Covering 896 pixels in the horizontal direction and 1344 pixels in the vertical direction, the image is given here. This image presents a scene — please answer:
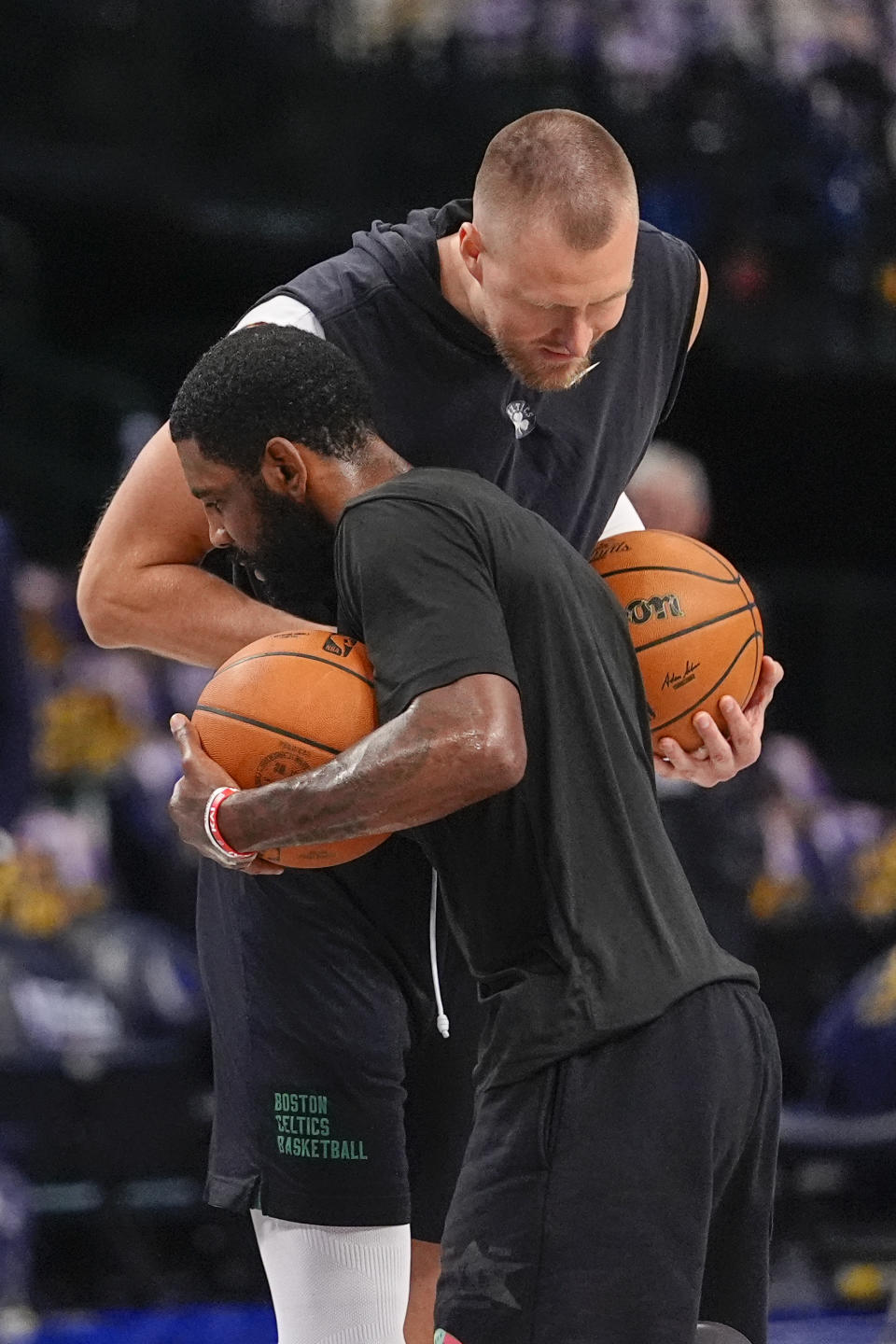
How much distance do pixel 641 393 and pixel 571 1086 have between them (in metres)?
1.23

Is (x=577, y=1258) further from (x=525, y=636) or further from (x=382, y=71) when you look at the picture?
(x=382, y=71)

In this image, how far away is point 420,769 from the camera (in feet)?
6.71

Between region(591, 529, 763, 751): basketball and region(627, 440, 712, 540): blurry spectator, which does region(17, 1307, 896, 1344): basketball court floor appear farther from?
region(591, 529, 763, 751): basketball

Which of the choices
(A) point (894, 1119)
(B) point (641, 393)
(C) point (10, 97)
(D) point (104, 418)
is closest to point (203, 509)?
(B) point (641, 393)

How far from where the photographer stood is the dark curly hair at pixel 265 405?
238cm

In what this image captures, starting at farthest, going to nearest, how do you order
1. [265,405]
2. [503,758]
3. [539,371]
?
1. [539,371]
2. [265,405]
3. [503,758]

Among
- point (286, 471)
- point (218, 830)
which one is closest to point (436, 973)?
point (218, 830)

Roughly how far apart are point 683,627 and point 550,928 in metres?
0.64

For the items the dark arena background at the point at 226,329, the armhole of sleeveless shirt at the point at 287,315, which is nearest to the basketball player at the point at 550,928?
the armhole of sleeveless shirt at the point at 287,315

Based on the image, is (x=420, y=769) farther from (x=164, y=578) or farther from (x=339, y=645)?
(x=164, y=578)

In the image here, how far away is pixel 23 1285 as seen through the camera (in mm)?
4754

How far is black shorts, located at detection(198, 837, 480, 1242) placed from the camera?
2.65m

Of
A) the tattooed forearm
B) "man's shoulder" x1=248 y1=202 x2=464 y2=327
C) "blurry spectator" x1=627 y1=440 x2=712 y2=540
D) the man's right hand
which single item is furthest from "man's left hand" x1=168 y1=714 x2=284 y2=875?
"blurry spectator" x1=627 y1=440 x2=712 y2=540

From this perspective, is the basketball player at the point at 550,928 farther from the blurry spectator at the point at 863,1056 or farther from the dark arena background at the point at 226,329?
the blurry spectator at the point at 863,1056
